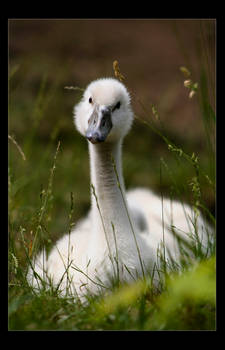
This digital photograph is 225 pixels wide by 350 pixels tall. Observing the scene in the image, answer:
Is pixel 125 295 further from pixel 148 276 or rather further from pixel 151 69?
pixel 151 69

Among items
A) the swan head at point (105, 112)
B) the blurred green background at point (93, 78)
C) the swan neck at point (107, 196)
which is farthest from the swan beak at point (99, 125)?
the blurred green background at point (93, 78)

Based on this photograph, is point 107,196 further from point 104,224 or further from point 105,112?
point 105,112

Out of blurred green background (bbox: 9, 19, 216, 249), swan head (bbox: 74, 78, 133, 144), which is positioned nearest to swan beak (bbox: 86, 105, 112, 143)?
swan head (bbox: 74, 78, 133, 144)

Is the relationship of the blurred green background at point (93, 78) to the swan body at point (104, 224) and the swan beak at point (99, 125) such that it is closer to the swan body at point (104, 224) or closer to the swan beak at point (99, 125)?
the swan body at point (104, 224)

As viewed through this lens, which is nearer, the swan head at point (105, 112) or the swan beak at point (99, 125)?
the swan beak at point (99, 125)

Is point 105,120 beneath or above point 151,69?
beneath

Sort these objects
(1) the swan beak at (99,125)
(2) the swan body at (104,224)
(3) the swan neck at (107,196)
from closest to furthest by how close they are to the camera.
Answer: (1) the swan beak at (99,125), (2) the swan body at (104,224), (3) the swan neck at (107,196)

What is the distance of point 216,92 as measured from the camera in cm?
301

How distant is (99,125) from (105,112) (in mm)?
152

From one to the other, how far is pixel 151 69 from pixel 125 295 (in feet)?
27.3

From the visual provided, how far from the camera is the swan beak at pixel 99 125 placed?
3225mm

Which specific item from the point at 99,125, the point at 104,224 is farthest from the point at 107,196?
the point at 99,125

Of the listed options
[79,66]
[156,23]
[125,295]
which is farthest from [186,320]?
[156,23]

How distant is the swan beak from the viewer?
3225 millimetres
